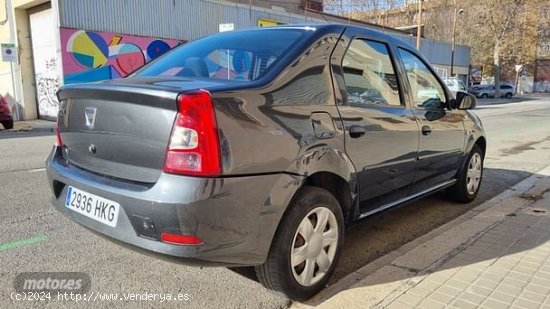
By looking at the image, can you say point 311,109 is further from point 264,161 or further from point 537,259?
point 537,259

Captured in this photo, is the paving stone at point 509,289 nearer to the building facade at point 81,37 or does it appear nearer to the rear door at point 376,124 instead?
the rear door at point 376,124

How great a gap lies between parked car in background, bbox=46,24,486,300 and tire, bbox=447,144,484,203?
1628mm

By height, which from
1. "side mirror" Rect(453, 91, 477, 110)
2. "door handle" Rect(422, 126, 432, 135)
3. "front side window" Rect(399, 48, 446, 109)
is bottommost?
"door handle" Rect(422, 126, 432, 135)

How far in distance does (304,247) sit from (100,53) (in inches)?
670

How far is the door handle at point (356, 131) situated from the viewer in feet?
10.0

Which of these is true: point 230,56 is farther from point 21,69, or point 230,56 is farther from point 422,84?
point 21,69

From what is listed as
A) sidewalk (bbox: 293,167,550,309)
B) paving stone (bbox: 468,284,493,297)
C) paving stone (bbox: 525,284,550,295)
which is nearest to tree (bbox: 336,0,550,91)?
sidewalk (bbox: 293,167,550,309)

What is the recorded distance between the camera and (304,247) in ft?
9.29

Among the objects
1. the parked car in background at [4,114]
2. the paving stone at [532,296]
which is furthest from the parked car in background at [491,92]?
the paving stone at [532,296]

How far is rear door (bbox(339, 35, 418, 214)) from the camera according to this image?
3158 mm

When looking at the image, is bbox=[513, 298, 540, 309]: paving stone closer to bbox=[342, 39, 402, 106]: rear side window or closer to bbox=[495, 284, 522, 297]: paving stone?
bbox=[495, 284, 522, 297]: paving stone

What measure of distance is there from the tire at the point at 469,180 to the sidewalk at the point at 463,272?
59 centimetres

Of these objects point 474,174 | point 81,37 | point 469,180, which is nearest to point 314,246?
point 469,180

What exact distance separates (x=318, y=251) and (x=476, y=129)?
3105mm
